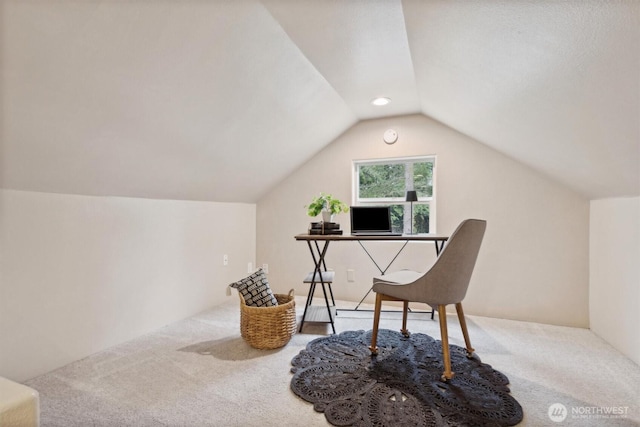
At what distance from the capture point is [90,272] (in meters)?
2.08

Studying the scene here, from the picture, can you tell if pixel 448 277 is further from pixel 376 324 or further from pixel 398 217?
pixel 398 217

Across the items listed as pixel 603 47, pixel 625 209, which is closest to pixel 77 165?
pixel 603 47

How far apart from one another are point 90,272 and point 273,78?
1.82 m

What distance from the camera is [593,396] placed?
5.33ft

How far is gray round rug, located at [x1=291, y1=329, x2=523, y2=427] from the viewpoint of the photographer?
146 centimetres

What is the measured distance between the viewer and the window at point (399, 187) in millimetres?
3273

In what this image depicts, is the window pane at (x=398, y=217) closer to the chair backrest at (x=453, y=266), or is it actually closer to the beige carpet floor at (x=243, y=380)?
the beige carpet floor at (x=243, y=380)

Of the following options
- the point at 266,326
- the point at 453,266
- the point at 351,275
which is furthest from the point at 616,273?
the point at 266,326

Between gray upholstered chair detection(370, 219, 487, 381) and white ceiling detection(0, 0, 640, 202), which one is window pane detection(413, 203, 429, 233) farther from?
gray upholstered chair detection(370, 219, 487, 381)

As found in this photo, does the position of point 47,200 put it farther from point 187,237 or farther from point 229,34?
point 229,34

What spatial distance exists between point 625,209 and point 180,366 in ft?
10.3

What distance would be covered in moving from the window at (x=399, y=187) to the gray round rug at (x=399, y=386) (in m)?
1.40

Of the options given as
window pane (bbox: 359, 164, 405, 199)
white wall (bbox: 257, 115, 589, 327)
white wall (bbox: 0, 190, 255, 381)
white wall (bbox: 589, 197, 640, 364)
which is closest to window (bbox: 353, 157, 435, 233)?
window pane (bbox: 359, 164, 405, 199)

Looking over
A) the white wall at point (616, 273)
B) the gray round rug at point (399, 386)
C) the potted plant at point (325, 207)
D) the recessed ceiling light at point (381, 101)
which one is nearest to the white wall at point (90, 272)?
the potted plant at point (325, 207)
